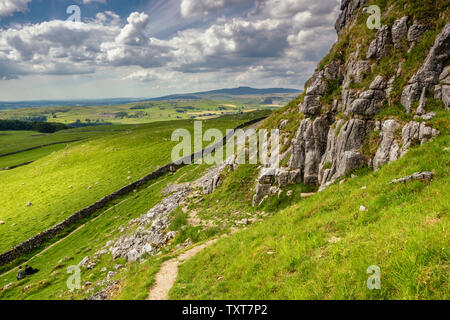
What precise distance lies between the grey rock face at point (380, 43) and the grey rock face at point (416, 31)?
1.72 meters

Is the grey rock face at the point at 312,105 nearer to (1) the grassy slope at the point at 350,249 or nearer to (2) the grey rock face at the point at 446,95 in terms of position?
(2) the grey rock face at the point at 446,95

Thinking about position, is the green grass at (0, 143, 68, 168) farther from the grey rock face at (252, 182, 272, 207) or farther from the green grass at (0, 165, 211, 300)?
the grey rock face at (252, 182, 272, 207)

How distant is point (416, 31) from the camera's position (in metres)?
20.2

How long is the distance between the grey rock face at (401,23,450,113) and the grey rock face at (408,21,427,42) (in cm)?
256

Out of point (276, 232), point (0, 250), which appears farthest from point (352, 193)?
point (0, 250)

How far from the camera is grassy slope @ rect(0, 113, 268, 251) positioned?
44.0 metres

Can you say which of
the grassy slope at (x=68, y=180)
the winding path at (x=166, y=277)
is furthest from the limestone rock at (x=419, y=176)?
the grassy slope at (x=68, y=180)

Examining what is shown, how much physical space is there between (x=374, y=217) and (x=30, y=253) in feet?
149

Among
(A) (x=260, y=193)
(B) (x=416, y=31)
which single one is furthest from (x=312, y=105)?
(A) (x=260, y=193)

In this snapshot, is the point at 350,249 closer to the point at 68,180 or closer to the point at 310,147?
the point at 310,147

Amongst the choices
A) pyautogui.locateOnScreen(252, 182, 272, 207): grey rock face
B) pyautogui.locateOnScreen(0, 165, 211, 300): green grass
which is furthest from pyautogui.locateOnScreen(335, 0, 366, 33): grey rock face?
pyautogui.locateOnScreen(0, 165, 211, 300): green grass

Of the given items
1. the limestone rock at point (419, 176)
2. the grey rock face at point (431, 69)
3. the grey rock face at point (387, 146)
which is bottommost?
the limestone rock at point (419, 176)

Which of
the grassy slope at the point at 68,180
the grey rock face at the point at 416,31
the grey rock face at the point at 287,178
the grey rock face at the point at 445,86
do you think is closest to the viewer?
the grey rock face at the point at 445,86

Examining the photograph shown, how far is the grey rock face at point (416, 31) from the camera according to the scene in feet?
65.5
